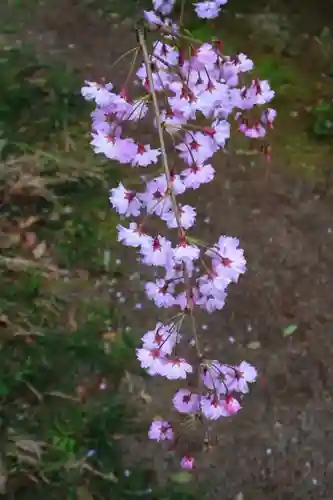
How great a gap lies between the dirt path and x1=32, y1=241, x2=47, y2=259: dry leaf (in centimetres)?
27

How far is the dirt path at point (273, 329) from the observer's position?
70.7 inches

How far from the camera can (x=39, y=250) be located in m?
2.16

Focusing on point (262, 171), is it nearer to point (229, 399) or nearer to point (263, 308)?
point (263, 308)

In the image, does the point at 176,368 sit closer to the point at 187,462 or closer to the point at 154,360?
the point at 154,360

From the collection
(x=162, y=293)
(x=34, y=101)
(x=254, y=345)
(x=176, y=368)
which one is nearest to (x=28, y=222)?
(x=34, y=101)

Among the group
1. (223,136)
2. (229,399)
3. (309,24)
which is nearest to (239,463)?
(229,399)

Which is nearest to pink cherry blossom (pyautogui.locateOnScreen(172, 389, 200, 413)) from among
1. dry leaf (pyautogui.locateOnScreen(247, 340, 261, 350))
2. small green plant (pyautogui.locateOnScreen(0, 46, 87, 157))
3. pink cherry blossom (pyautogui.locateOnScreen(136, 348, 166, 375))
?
pink cherry blossom (pyautogui.locateOnScreen(136, 348, 166, 375))

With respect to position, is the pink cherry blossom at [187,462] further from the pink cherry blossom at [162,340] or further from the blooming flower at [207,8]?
the blooming flower at [207,8]

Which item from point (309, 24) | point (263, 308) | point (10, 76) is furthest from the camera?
A: point (309, 24)

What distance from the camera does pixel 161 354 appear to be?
1.15 metres

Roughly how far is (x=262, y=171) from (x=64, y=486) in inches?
46.5

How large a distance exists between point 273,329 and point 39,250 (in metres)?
0.74

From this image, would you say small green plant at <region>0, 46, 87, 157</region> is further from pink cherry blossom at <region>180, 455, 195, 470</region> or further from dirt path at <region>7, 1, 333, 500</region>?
pink cherry blossom at <region>180, 455, 195, 470</region>

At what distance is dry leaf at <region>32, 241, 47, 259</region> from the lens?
2154 millimetres
